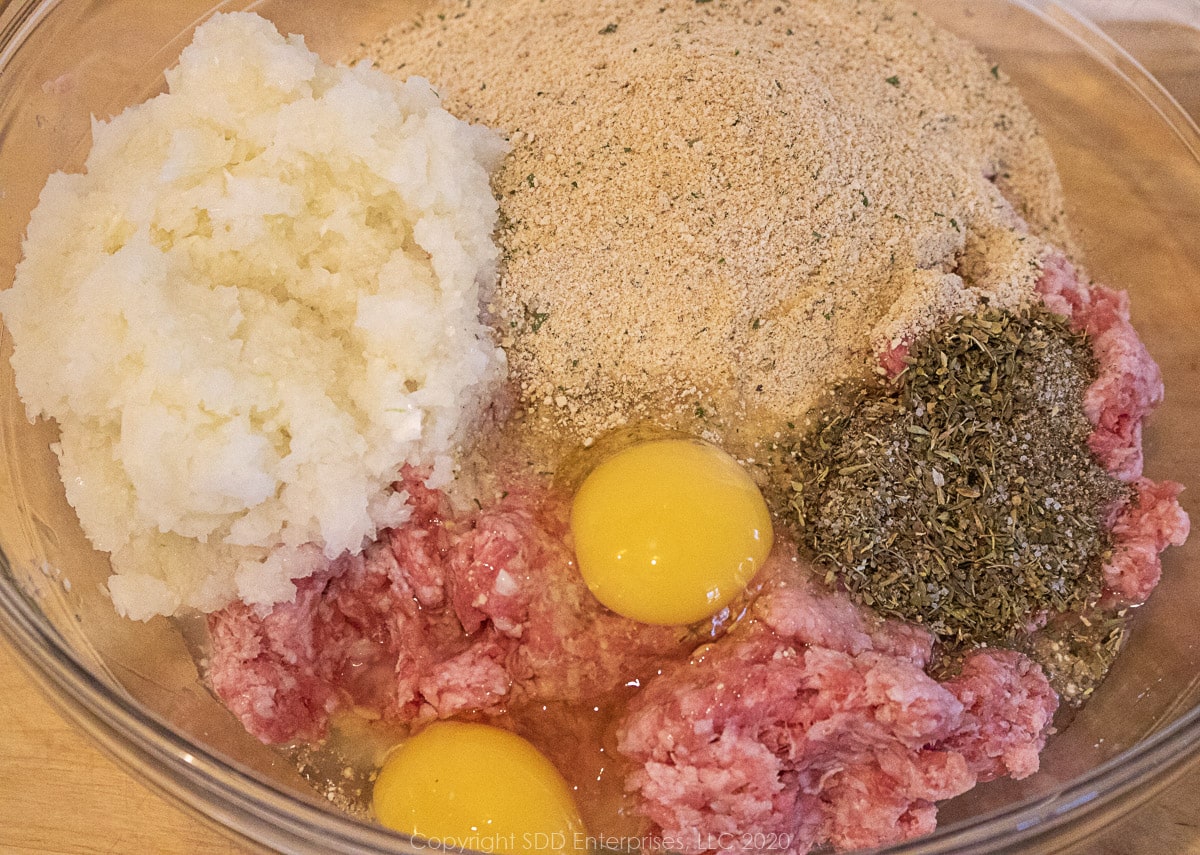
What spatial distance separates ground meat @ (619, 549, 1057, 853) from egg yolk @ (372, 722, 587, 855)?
21 centimetres

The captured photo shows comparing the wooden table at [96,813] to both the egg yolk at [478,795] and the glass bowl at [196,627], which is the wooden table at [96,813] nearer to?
the glass bowl at [196,627]

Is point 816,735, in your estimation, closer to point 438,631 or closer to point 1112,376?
point 438,631

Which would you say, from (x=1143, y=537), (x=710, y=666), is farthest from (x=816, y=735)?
(x=1143, y=537)

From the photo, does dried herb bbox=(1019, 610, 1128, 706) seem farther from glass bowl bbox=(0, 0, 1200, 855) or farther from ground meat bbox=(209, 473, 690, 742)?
ground meat bbox=(209, 473, 690, 742)

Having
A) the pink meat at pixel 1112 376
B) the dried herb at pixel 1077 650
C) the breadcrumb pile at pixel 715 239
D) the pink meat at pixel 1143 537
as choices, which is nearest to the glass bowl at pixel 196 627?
the dried herb at pixel 1077 650

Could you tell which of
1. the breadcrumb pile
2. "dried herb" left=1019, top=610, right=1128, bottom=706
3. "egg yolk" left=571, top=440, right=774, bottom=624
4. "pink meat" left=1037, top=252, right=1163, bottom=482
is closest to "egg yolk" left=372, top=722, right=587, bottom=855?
"egg yolk" left=571, top=440, right=774, bottom=624

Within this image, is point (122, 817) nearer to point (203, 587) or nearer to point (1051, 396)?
point (203, 587)

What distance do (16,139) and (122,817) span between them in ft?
6.13

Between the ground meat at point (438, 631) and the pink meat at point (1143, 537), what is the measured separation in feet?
3.74

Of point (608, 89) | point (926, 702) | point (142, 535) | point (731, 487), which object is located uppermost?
point (608, 89)

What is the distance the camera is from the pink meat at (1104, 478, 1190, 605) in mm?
2096

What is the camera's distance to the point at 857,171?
84.6 inches

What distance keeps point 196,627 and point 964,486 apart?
1.97 metres

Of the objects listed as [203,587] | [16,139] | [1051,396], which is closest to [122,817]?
[203,587]
